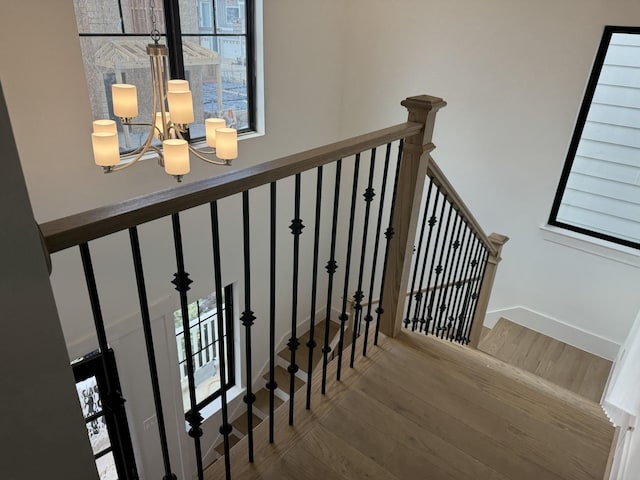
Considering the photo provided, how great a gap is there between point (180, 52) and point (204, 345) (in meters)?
2.92

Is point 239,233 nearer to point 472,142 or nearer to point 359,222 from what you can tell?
point 359,222

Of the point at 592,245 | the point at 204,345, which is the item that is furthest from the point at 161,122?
the point at 592,245

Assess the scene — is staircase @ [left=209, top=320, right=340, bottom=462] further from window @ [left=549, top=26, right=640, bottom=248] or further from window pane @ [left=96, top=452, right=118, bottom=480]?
window @ [left=549, top=26, right=640, bottom=248]

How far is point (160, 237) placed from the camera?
12.8ft

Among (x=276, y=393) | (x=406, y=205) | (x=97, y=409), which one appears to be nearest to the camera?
(x=406, y=205)

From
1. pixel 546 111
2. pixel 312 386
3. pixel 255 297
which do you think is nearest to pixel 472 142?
pixel 546 111

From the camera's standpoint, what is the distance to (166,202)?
0.99 meters

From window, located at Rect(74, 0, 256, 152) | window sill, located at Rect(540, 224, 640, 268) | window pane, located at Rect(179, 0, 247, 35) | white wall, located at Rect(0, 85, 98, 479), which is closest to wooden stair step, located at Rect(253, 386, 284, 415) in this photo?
window, located at Rect(74, 0, 256, 152)

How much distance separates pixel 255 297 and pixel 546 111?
3.35m

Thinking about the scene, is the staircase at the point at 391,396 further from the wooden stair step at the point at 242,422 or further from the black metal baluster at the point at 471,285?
the wooden stair step at the point at 242,422

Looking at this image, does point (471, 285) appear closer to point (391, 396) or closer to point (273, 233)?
point (391, 396)

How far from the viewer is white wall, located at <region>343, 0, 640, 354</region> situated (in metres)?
4.08

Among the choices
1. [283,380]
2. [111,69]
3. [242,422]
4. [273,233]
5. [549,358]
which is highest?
[111,69]

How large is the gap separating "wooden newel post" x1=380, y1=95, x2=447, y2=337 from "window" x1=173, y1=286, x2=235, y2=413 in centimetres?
290
